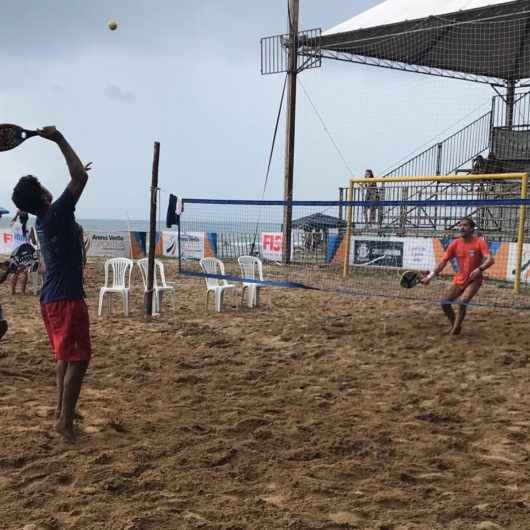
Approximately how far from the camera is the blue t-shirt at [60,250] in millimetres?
3956

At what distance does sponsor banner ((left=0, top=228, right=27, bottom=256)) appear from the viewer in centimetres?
2047

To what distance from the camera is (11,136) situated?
391 cm

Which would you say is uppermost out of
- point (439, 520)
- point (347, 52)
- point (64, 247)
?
point (347, 52)

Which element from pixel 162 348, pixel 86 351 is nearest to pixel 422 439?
pixel 86 351

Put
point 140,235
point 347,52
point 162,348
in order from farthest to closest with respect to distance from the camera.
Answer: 1. point 140,235
2. point 347,52
3. point 162,348

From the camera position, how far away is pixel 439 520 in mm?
3123

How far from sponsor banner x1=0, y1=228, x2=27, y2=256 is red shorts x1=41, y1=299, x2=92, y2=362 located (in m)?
17.5

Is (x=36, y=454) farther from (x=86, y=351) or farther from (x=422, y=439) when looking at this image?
(x=422, y=439)

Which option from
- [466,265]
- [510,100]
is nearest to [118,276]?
[466,265]

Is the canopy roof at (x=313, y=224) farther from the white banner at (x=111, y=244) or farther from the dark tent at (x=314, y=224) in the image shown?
the white banner at (x=111, y=244)

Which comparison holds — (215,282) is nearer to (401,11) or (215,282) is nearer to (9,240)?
(401,11)

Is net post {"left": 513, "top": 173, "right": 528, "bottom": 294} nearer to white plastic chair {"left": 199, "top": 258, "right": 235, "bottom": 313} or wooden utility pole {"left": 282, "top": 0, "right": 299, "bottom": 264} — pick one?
white plastic chair {"left": 199, "top": 258, "right": 235, "bottom": 313}

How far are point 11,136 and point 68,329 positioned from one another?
4.04 feet

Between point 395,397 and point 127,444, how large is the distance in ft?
7.66
